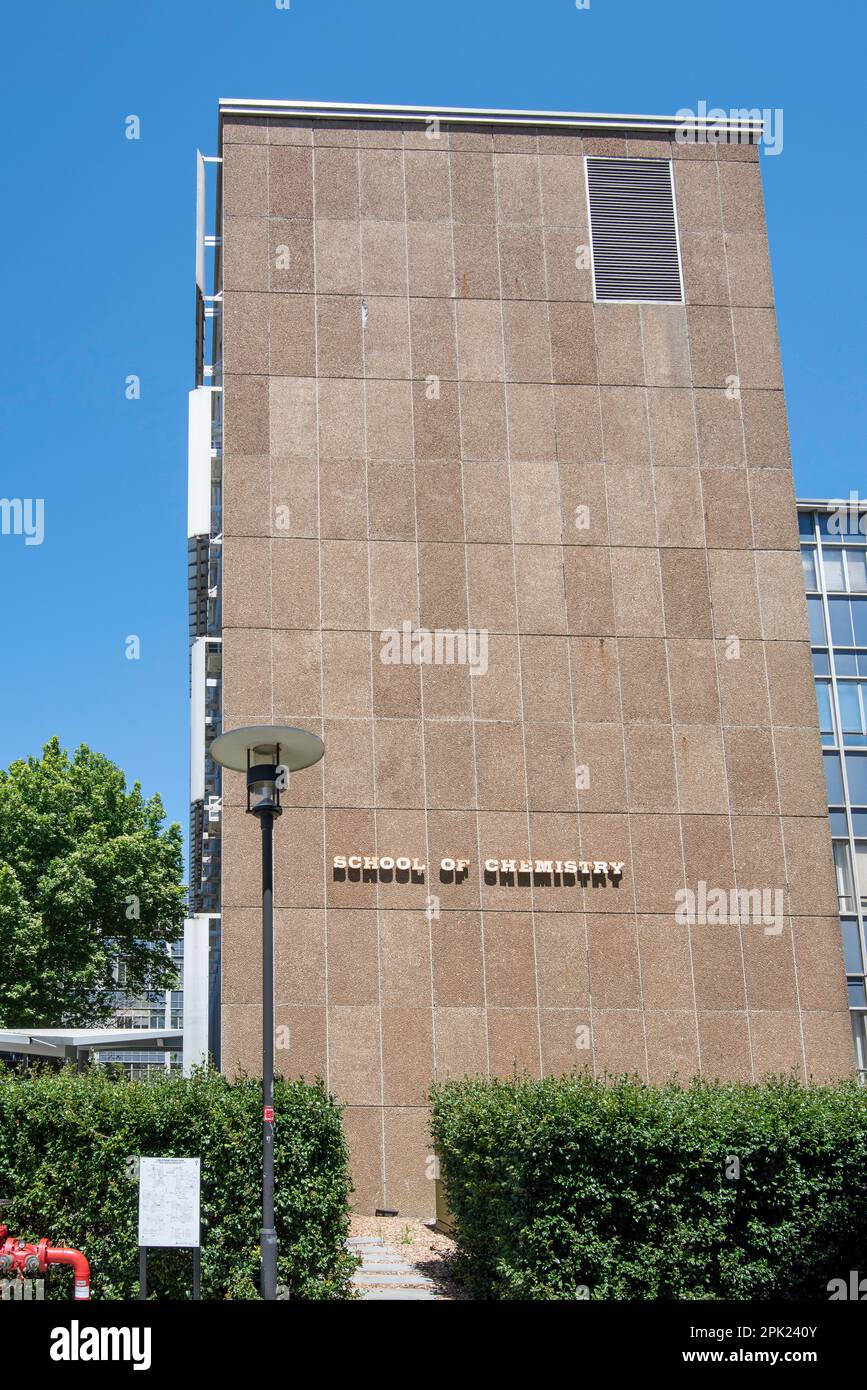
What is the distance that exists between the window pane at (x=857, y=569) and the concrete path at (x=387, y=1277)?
24.3 m

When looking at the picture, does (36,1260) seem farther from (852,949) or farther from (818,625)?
(818,625)

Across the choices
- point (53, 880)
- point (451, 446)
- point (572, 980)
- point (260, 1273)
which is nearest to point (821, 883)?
point (572, 980)

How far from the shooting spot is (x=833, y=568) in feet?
121

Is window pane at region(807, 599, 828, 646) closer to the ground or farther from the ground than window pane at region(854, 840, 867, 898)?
farther from the ground

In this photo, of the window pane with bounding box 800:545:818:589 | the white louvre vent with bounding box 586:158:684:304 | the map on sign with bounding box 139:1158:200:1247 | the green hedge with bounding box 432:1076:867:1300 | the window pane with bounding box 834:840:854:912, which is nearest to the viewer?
the green hedge with bounding box 432:1076:867:1300

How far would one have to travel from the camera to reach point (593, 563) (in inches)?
991

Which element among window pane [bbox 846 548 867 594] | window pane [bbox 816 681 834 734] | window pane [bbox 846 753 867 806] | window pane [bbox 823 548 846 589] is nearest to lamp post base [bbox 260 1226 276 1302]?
window pane [bbox 846 753 867 806]

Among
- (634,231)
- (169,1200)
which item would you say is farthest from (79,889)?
(169,1200)

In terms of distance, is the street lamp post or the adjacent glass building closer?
the street lamp post

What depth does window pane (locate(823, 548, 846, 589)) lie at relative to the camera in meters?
36.7

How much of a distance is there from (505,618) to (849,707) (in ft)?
49.8

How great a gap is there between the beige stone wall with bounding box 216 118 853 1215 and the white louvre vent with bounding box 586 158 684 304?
36 centimetres

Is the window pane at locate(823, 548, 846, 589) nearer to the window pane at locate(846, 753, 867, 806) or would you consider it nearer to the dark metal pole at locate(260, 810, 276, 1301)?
the window pane at locate(846, 753, 867, 806)
